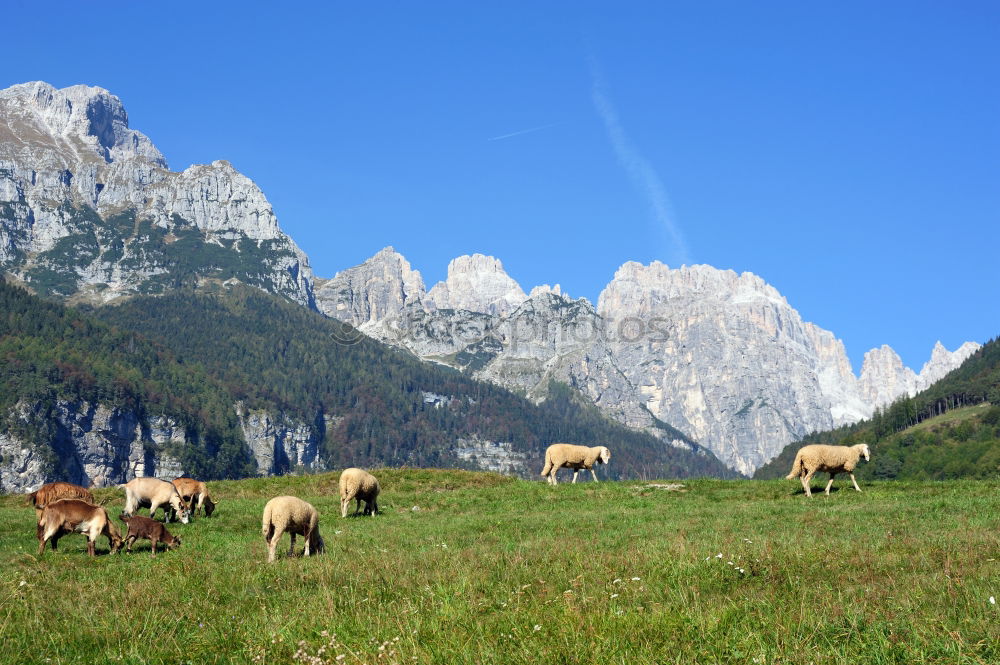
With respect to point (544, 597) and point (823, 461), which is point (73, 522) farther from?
point (823, 461)

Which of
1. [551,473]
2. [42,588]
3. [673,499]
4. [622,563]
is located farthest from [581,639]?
[551,473]

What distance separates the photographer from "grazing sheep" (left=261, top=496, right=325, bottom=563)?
21.8m

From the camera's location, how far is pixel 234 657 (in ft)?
35.6

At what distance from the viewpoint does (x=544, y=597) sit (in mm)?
13211

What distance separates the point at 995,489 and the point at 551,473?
2227cm

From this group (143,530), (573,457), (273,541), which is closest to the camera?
(273,541)

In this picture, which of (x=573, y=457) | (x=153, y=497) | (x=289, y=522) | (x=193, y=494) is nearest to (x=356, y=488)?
(x=193, y=494)

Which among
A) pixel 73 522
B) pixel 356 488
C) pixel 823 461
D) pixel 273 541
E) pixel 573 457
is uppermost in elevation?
pixel 573 457

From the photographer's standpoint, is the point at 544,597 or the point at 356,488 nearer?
the point at 544,597

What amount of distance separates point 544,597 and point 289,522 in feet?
36.2

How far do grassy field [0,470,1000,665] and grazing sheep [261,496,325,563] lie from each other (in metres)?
0.72

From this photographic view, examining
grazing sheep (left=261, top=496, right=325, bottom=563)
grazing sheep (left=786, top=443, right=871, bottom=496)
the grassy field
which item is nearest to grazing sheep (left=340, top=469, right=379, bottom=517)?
the grassy field

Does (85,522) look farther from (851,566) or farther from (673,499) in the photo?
(673,499)

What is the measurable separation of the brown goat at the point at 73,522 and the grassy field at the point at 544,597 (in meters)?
Result: 0.68
